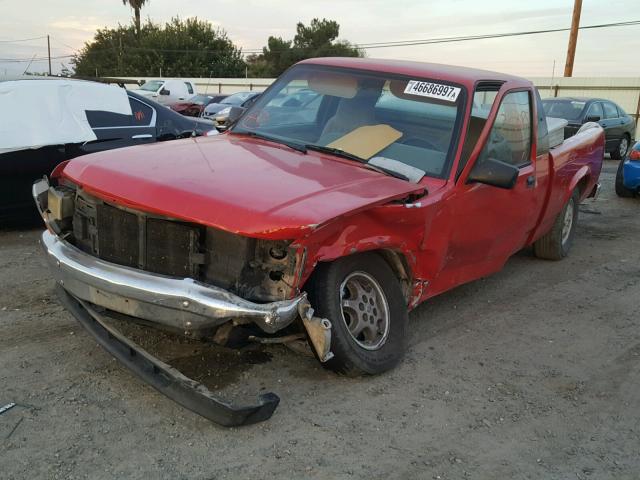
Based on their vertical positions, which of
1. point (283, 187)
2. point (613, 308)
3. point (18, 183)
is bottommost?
point (613, 308)

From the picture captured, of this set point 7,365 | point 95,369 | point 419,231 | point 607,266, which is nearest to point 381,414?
point 419,231

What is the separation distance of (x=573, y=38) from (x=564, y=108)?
13.9 m

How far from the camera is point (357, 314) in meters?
3.62

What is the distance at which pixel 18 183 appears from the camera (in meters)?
6.10

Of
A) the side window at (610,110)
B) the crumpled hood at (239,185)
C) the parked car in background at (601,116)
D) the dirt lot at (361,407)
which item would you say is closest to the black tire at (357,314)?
the dirt lot at (361,407)

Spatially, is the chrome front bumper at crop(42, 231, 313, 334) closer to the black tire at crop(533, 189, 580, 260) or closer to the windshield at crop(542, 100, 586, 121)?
the black tire at crop(533, 189, 580, 260)

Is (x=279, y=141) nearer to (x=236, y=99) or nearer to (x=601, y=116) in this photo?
(x=601, y=116)

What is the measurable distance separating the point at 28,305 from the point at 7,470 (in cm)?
210

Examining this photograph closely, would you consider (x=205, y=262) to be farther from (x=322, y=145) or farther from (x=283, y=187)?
(x=322, y=145)

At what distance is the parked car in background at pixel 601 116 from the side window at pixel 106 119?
921cm

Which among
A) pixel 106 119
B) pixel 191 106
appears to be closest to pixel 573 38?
pixel 191 106

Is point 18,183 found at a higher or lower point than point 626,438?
higher

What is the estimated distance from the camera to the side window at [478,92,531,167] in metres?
4.48

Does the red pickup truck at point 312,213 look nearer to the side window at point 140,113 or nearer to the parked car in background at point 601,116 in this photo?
the side window at point 140,113
